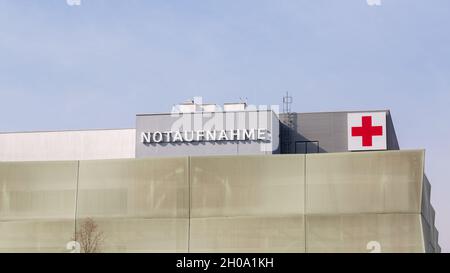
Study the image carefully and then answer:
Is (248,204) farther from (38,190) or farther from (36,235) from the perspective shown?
(36,235)

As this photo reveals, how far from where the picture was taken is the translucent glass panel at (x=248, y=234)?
111 ft

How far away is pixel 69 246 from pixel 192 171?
6961mm

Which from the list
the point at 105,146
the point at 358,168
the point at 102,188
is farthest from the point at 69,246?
the point at 105,146

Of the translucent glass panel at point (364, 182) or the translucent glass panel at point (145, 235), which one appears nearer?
the translucent glass panel at point (364, 182)

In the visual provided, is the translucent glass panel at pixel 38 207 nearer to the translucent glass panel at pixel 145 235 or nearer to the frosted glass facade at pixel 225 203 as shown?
the frosted glass facade at pixel 225 203

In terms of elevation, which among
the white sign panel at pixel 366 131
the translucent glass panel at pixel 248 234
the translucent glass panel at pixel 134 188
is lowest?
the translucent glass panel at pixel 248 234

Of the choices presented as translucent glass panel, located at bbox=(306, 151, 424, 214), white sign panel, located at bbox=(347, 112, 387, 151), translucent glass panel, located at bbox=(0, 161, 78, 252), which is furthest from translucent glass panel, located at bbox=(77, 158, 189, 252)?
white sign panel, located at bbox=(347, 112, 387, 151)

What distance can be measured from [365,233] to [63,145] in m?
49.4

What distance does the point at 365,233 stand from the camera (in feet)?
110

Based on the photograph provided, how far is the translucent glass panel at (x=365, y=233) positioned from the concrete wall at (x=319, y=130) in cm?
3489

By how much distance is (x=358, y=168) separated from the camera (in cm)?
3378

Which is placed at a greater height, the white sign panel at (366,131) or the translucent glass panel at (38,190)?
the white sign panel at (366,131)

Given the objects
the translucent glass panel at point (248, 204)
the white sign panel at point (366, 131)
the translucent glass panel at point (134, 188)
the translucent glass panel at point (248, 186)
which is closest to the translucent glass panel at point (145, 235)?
the translucent glass panel at point (134, 188)

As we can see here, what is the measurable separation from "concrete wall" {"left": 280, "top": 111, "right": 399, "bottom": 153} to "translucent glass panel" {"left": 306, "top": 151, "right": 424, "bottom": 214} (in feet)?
114
